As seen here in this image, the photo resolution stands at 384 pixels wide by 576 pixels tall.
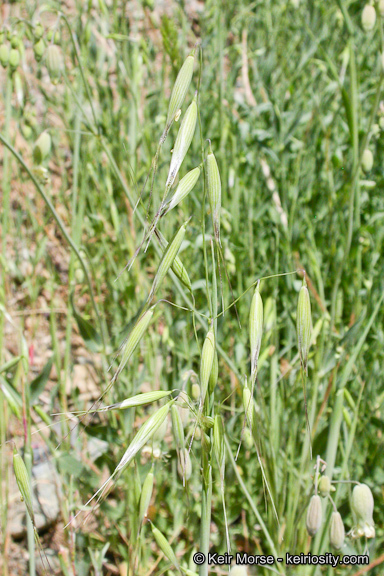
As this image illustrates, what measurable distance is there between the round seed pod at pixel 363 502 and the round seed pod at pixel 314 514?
80mm

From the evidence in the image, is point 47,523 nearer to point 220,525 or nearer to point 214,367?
point 220,525

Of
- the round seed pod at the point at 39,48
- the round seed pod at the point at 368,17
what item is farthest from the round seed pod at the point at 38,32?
the round seed pod at the point at 368,17

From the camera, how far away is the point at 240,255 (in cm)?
145

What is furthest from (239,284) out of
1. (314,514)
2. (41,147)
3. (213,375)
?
(213,375)

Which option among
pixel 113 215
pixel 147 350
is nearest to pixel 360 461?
pixel 147 350

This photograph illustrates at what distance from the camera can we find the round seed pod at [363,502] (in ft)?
2.72

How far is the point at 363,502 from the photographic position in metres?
0.83

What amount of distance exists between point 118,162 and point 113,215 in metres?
0.20

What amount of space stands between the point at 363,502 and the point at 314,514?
9cm

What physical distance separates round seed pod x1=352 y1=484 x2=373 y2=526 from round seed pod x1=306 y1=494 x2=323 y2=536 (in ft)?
0.26

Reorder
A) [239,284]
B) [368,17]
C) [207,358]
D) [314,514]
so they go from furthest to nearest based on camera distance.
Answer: [239,284], [368,17], [314,514], [207,358]

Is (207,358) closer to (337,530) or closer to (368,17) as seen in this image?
(337,530)

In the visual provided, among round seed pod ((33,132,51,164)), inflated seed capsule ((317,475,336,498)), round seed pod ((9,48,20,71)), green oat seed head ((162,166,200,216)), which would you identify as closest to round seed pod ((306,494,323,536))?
inflated seed capsule ((317,475,336,498))

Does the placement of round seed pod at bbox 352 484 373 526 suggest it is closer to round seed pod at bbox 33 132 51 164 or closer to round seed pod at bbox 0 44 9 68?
round seed pod at bbox 33 132 51 164
